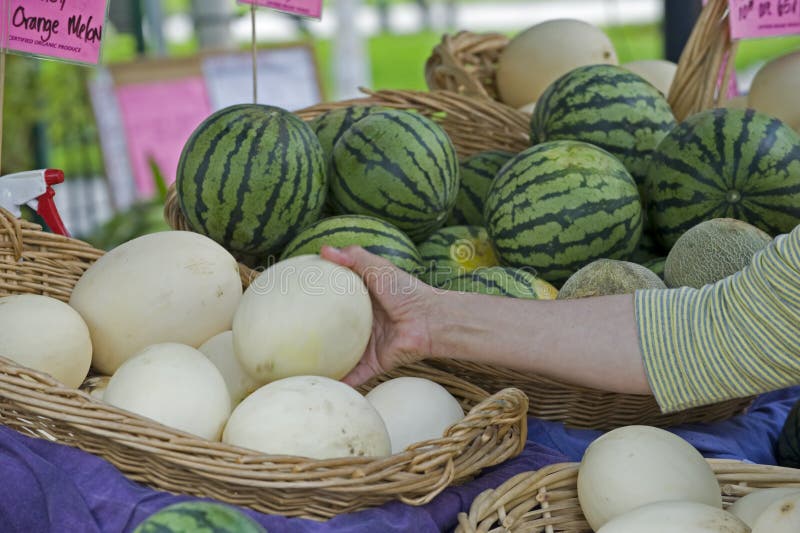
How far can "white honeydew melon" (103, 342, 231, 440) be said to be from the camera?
1239mm

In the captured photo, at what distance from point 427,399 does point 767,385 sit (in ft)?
1.67

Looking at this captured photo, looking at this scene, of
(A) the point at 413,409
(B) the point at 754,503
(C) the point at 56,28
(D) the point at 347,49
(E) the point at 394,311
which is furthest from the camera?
(D) the point at 347,49

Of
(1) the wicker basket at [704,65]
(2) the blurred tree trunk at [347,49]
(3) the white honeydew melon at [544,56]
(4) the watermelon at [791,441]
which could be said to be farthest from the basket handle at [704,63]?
(2) the blurred tree trunk at [347,49]

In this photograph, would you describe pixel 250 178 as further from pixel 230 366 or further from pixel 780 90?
pixel 780 90

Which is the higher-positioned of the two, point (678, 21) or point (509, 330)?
point (678, 21)

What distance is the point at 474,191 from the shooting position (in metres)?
2.27

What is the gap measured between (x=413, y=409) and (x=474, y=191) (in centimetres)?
98

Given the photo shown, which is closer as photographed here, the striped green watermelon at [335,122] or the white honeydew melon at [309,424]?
the white honeydew melon at [309,424]

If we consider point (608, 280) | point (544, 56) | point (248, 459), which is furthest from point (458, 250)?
point (544, 56)

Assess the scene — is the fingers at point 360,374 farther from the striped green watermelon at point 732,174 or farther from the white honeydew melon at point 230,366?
the striped green watermelon at point 732,174

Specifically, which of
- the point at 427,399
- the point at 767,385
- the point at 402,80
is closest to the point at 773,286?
the point at 767,385

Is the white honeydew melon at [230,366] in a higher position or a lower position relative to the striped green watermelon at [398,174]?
lower

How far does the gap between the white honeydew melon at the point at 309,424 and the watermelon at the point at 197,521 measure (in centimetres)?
28

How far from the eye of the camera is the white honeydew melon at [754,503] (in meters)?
1.25
